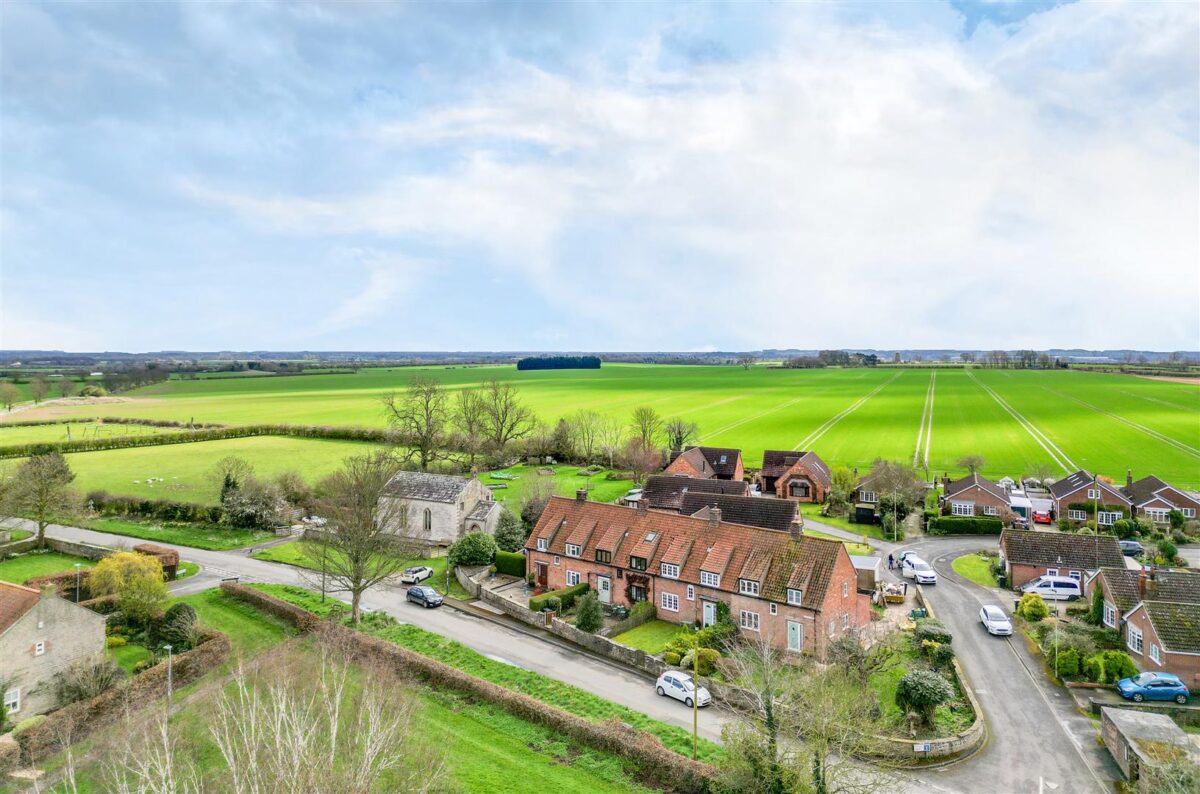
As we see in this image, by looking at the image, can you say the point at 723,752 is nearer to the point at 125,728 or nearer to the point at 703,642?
the point at 703,642

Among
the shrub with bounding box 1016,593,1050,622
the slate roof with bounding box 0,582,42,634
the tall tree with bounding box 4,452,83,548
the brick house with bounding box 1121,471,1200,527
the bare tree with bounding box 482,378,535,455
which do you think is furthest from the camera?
the bare tree with bounding box 482,378,535,455

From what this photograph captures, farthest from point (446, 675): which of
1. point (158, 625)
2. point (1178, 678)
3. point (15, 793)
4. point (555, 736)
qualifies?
point (1178, 678)

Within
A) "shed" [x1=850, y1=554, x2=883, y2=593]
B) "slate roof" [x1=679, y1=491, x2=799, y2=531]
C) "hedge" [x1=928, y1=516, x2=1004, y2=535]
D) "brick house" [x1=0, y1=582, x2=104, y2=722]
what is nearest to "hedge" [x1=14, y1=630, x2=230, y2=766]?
"brick house" [x1=0, y1=582, x2=104, y2=722]

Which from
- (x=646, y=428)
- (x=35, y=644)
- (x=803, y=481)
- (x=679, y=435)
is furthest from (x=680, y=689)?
(x=646, y=428)

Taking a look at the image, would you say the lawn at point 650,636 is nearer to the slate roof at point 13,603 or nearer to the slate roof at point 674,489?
the slate roof at point 674,489

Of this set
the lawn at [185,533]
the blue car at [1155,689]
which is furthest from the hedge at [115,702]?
the blue car at [1155,689]

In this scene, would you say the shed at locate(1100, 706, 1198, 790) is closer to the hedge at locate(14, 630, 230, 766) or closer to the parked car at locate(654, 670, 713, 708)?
the parked car at locate(654, 670, 713, 708)
